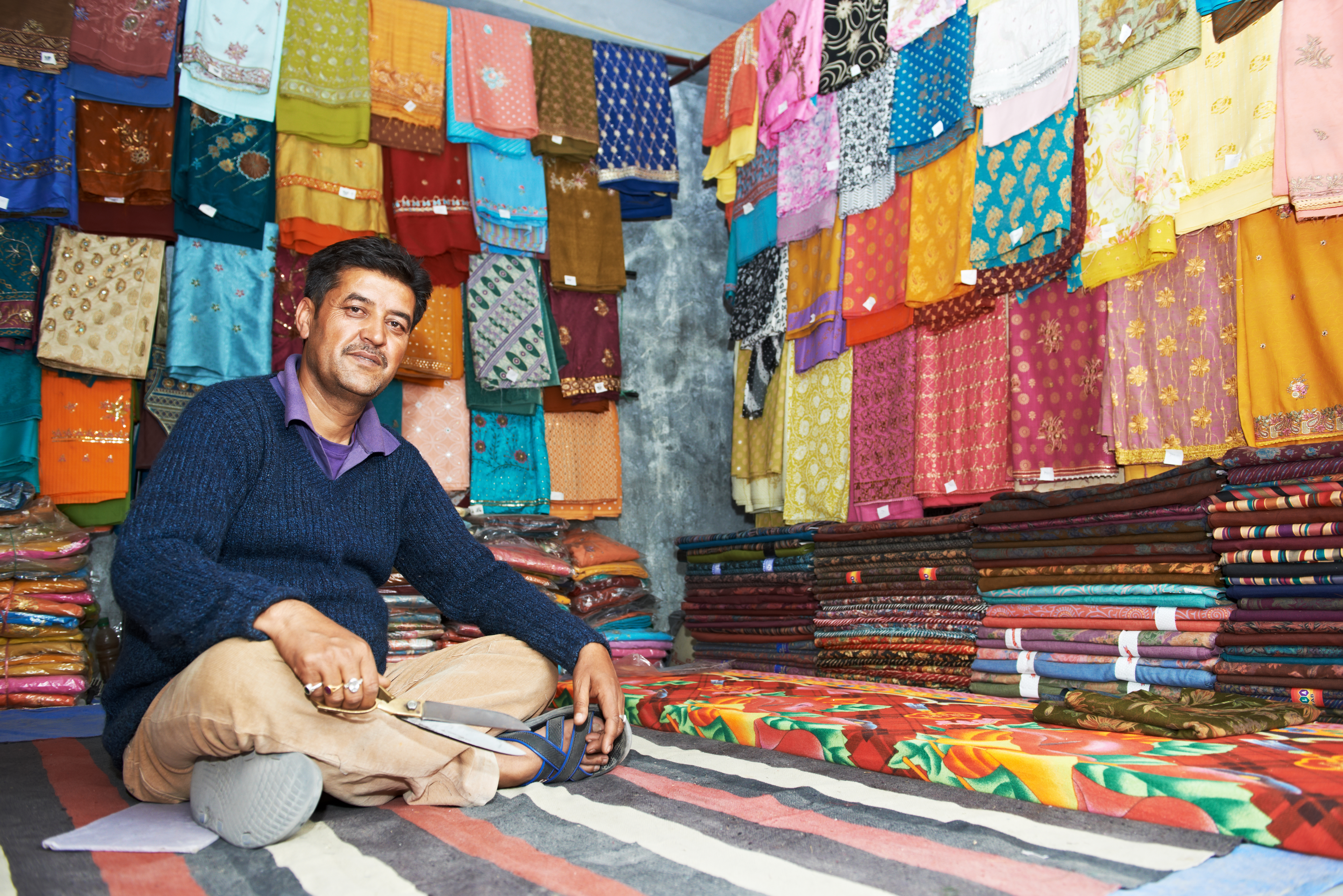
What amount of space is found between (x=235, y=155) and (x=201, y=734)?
130 inches

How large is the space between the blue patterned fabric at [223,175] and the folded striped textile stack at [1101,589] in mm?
3188

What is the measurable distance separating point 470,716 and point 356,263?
946 millimetres

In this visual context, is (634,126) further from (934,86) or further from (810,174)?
(934,86)

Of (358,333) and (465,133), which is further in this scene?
(465,133)

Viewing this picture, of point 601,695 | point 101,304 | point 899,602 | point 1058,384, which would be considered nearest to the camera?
point 601,695

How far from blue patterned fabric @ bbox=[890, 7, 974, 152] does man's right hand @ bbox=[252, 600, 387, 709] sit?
3050 millimetres

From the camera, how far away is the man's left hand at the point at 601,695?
1.86 meters

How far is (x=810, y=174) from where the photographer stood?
14.2ft

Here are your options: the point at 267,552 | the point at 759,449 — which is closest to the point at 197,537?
the point at 267,552

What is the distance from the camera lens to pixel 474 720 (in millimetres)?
1746

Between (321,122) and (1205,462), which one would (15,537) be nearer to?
(321,122)

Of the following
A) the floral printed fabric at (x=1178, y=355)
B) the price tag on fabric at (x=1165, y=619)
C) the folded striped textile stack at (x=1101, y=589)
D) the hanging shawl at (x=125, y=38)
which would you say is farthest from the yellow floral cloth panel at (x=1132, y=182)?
the hanging shawl at (x=125, y=38)

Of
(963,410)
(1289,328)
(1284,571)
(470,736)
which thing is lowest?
(470,736)

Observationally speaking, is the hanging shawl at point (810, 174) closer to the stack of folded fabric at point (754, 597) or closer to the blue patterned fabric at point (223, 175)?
the stack of folded fabric at point (754, 597)
